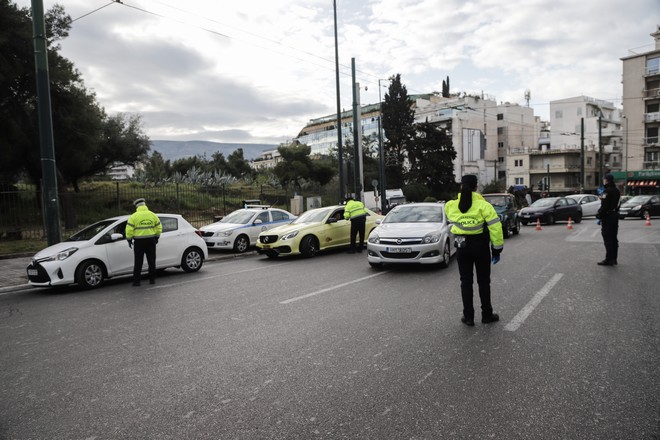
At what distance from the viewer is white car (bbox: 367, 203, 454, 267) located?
9.73 m

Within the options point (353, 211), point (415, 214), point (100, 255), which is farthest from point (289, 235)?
point (100, 255)

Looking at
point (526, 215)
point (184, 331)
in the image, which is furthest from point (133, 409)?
point (526, 215)

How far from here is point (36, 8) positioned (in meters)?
10.0

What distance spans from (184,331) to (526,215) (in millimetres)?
21605

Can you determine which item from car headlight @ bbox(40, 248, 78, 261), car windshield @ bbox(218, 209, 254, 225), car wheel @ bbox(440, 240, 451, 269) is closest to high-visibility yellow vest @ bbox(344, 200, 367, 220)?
car wheel @ bbox(440, 240, 451, 269)

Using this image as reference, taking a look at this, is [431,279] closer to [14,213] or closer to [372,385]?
[372,385]

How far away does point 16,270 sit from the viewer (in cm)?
1173

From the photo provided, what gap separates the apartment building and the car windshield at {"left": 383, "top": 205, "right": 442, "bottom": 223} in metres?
53.9

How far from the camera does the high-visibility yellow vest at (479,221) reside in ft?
18.4

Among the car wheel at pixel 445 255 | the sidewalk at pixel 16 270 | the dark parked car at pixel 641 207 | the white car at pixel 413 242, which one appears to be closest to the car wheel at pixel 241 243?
the sidewalk at pixel 16 270

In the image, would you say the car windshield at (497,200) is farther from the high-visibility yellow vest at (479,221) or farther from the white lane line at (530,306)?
the high-visibility yellow vest at (479,221)

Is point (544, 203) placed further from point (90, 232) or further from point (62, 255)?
point (62, 255)

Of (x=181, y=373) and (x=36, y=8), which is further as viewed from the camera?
(x=36, y=8)

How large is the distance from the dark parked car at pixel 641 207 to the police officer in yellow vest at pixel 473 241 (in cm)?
2579
